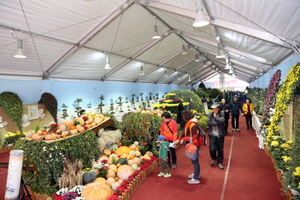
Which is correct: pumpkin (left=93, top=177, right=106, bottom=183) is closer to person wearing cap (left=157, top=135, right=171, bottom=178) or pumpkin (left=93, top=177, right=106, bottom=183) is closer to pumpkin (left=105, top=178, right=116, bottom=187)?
pumpkin (left=105, top=178, right=116, bottom=187)

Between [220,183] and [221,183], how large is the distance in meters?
0.02

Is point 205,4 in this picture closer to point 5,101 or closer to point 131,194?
point 131,194

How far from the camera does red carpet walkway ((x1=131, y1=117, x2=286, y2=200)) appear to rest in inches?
153

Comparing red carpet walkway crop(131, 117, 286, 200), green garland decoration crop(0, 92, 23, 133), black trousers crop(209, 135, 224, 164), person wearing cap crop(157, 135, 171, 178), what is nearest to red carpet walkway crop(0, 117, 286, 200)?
red carpet walkway crop(131, 117, 286, 200)

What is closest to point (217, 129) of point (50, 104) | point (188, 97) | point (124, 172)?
point (124, 172)

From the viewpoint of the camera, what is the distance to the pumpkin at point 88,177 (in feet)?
13.9

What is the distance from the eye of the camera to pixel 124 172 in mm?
4582

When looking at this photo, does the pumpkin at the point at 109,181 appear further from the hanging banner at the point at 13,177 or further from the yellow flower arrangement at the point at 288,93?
the yellow flower arrangement at the point at 288,93

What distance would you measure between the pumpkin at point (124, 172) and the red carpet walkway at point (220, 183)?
378 millimetres

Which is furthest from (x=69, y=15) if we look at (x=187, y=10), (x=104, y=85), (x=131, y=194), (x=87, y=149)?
(x=104, y=85)

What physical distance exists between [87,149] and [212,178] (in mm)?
2895

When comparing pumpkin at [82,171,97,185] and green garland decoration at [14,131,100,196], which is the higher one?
green garland decoration at [14,131,100,196]

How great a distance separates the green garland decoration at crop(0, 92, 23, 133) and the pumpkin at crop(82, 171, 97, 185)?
20.7 ft

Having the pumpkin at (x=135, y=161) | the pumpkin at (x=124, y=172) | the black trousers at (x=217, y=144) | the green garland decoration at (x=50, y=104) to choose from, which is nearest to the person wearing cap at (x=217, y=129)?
the black trousers at (x=217, y=144)
